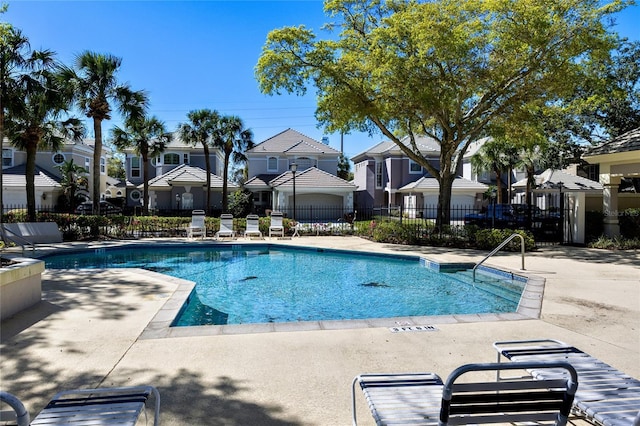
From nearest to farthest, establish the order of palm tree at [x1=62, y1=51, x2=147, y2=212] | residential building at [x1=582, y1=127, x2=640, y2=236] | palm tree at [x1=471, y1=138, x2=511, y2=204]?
Answer: residential building at [x1=582, y1=127, x2=640, y2=236] → palm tree at [x1=62, y1=51, x2=147, y2=212] → palm tree at [x1=471, y1=138, x2=511, y2=204]

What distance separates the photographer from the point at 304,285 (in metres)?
10.1

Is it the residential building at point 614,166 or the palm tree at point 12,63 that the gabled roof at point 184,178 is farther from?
the residential building at point 614,166

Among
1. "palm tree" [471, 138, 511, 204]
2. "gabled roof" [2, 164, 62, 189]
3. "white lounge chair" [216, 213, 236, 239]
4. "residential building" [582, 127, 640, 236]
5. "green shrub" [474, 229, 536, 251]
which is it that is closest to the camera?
"residential building" [582, 127, 640, 236]

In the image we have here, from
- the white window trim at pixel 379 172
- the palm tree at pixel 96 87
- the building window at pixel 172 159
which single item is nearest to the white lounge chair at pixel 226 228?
the palm tree at pixel 96 87

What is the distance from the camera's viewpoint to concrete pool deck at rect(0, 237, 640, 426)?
11.2 feet

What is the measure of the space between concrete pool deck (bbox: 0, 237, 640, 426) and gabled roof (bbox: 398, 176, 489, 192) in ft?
80.8

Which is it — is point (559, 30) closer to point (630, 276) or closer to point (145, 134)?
point (630, 276)

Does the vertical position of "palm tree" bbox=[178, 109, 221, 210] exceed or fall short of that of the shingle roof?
it exceeds it

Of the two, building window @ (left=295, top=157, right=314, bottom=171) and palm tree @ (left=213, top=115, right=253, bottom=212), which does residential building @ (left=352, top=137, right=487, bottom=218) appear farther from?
palm tree @ (left=213, top=115, right=253, bottom=212)

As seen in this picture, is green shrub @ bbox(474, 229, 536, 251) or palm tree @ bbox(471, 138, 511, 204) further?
palm tree @ bbox(471, 138, 511, 204)

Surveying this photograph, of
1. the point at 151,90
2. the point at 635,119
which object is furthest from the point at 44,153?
the point at 635,119

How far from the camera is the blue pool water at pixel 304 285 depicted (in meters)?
7.61

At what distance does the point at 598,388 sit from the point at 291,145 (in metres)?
33.3

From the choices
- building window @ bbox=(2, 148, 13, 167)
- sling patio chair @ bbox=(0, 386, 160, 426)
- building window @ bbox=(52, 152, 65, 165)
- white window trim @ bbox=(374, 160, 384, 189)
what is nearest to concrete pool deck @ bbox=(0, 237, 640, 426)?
sling patio chair @ bbox=(0, 386, 160, 426)
